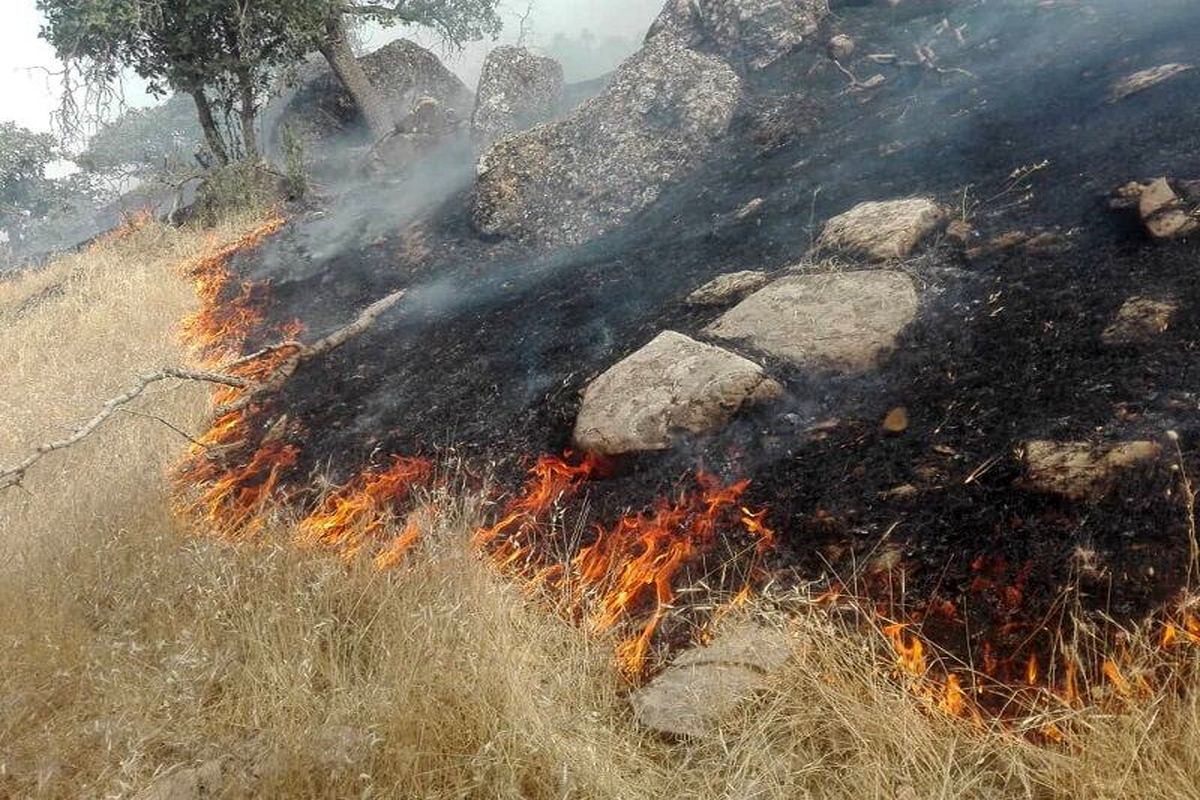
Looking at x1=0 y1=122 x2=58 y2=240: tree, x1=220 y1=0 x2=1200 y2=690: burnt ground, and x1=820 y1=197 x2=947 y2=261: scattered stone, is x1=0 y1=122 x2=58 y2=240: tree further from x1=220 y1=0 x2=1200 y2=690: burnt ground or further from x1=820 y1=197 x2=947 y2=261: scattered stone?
x1=820 y1=197 x2=947 y2=261: scattered stone

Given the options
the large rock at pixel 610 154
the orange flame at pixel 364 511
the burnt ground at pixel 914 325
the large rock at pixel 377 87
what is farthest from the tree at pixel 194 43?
the orange flame at pixel 364 511

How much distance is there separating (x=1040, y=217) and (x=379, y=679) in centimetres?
384

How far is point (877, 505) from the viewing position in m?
2.76

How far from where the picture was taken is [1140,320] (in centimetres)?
299

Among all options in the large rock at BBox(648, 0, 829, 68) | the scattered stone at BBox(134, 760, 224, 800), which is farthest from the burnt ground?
the scattered stone at BBox(134, 760, 224, 800)

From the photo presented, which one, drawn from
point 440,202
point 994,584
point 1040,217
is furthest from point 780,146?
point 994,584

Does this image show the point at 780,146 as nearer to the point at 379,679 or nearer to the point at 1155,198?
the point at 1155,198

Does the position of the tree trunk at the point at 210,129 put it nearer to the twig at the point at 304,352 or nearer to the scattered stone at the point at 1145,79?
the twig at the point at 304,352

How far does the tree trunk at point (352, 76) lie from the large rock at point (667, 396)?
958cm

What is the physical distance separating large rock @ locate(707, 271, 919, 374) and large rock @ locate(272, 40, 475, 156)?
1036 cm

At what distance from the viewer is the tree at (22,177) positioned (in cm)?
2167

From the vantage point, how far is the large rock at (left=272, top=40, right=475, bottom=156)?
13.0 m

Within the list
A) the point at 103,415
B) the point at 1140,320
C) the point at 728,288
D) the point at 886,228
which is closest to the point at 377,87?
the point at 103,415

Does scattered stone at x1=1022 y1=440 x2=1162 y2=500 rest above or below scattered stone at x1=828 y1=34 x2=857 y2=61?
below
